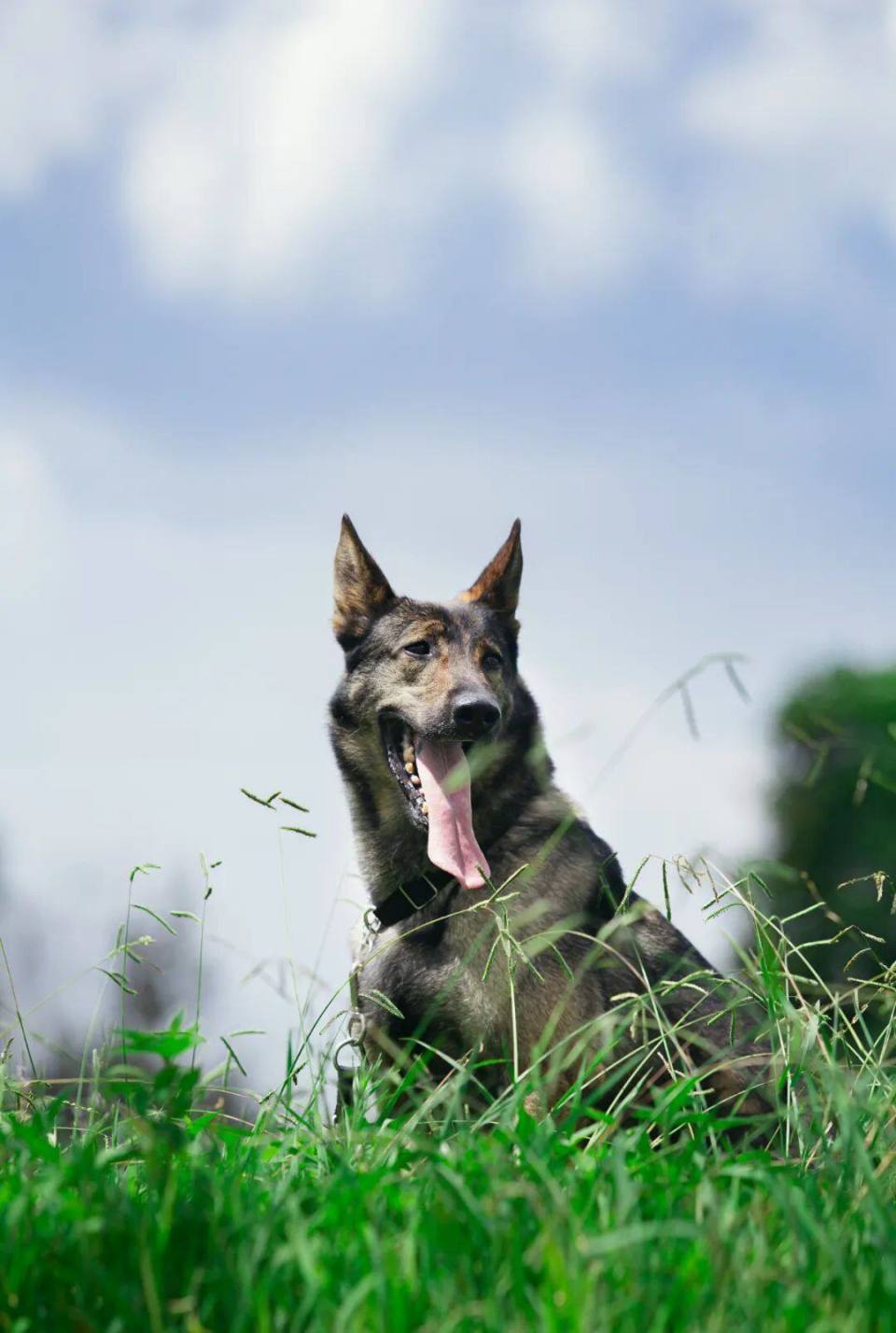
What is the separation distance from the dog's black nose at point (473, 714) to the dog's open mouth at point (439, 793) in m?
0.14

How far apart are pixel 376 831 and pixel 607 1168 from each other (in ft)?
12.3

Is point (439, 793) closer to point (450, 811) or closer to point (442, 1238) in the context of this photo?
point (450, 811)

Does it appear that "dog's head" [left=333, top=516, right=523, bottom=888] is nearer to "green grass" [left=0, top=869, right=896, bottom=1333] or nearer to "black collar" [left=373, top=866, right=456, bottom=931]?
"black collar" [left=373, top=866, right=456, bottom=931]

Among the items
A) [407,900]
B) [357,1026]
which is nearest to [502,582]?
[407,900]

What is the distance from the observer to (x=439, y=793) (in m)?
5.85

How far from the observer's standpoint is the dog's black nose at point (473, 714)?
5.92 metres

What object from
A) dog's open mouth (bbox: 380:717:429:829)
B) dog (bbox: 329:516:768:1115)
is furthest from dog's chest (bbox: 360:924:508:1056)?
dog's open mouth (bbox: 380:717:429:829)

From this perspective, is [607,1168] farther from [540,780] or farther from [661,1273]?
[540,780]

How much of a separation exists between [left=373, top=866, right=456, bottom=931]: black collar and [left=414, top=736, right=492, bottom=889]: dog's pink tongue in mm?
121

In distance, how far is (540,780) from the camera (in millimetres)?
6012

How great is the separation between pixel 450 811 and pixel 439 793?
0.15m

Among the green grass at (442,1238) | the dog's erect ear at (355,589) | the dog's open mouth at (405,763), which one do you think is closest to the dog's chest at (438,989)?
the dog's open mouth at (405,763)

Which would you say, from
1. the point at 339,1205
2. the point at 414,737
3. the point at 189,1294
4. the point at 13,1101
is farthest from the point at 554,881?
the point at 189,1294

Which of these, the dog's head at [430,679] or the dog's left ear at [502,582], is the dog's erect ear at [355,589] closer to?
the dog's head at [430,679]
